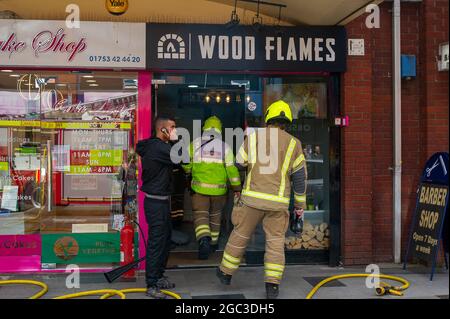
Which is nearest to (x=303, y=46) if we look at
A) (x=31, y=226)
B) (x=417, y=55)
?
(x=417, y=55)

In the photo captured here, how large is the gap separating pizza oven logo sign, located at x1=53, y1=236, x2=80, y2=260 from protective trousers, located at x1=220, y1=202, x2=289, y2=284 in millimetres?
2134

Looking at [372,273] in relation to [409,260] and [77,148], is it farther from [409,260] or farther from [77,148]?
[77,148]

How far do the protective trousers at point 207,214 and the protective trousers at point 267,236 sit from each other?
105cm

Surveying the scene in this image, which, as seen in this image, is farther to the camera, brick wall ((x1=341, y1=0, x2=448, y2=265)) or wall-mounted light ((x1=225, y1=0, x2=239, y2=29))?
brick wall ((x1=341, y1=0, x2=448, y2=265))

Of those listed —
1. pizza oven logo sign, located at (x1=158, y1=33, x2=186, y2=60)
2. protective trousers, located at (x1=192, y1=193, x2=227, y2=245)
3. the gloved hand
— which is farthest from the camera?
protective trousers, located at (x1=192, y1=193, x2=227, y2=245)

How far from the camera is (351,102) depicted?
7.03 m

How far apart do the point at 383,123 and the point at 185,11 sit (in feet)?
10.2

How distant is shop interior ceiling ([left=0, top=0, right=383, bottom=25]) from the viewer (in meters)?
6.51

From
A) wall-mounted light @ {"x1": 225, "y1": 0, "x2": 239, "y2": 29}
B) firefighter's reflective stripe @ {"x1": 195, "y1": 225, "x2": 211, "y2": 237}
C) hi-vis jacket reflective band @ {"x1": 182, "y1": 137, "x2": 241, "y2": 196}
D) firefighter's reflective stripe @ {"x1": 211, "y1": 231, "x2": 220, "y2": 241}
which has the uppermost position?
wall-mounted light @ {"x1": 225, "y1": 0, "x2": 239, "y2": 29}

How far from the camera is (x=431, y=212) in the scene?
6559 millimetres

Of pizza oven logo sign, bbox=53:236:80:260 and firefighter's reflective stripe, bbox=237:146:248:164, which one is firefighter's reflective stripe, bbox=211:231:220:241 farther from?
pizza oven logo sign, bbox=53:236:80:260

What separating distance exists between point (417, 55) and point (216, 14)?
284 centimetres

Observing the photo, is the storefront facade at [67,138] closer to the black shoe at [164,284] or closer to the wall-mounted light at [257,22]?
the black shoe at [164,284]

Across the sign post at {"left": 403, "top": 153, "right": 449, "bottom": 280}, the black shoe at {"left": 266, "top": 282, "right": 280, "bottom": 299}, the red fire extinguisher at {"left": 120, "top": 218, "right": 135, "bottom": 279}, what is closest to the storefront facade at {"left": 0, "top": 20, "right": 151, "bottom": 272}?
the red fire extinguisher at {"left": 120, "top": 218, "right": 135, "bottom": 279}
